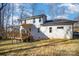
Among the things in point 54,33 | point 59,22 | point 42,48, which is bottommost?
point 42,48

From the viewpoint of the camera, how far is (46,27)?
11.9 ft

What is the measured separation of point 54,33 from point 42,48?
0.78 feet

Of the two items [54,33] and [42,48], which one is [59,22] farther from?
[42,48]

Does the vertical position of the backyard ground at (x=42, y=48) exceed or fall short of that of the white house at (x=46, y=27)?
it falls short

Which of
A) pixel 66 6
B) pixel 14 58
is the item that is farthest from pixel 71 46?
pixel 14 58

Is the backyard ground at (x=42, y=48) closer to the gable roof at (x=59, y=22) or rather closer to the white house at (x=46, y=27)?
the white house at (x=46, y=27)

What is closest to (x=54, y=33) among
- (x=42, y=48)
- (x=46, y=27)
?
(x=46, y=27)

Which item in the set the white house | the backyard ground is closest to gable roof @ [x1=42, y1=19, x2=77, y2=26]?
the white house

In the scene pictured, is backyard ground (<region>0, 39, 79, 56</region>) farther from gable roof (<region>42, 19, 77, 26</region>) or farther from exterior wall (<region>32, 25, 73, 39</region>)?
gable roof (<region>42, 19, 77, 26</region>)

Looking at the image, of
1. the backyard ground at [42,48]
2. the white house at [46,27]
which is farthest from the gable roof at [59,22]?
the backyard ground at [42,48]

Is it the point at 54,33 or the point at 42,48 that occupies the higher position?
the point at 54,33

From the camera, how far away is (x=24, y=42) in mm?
3660

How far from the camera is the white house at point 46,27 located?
141 inches

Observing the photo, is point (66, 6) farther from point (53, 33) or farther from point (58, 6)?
point (53, 33)
